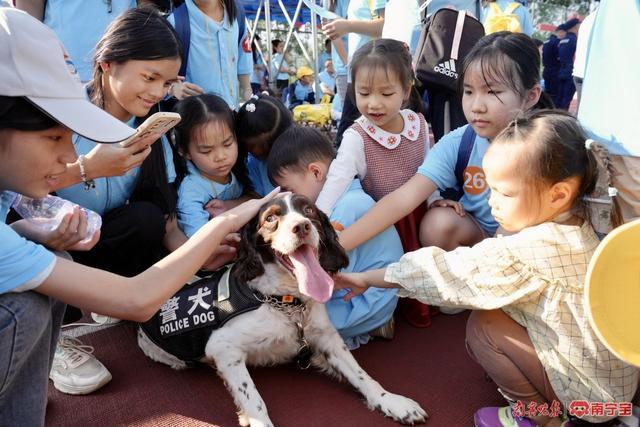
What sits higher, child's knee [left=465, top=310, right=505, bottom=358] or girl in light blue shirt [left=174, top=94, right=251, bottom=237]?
girl in light blue shirt [left=174, top=94, right=251, bottom=237]

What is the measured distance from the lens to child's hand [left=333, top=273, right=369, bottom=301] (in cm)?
214

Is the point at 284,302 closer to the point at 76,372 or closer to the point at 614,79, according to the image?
the point at 76,372

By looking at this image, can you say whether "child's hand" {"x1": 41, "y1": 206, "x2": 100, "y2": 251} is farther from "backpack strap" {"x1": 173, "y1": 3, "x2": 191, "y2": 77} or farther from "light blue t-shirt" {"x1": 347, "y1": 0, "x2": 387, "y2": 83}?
"light blue t-shirt" {"x1": 347, "y1": 0, "x2": 387, "y2": 83}

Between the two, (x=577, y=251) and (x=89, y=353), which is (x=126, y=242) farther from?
(x=577, y=251)

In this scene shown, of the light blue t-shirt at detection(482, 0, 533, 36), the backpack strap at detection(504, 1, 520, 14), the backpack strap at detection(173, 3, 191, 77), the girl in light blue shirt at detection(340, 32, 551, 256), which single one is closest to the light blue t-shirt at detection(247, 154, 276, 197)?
the backpack strap at detection(173, 3, 191, 77)

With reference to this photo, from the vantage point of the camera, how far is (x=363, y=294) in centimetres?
256

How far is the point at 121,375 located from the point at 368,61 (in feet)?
7.19

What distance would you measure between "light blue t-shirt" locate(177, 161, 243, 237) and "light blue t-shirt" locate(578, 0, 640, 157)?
204 centimetres

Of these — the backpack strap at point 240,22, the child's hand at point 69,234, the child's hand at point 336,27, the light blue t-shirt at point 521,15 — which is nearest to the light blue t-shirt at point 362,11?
the child's hand at point 336,27

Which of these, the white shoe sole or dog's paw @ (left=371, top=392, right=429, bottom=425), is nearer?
dog's paw @ (left=371, top=392, right=429, bottom=425)

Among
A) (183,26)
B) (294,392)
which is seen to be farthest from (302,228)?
(183,26)

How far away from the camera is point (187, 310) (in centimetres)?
229

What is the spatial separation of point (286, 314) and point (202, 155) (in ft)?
3.96

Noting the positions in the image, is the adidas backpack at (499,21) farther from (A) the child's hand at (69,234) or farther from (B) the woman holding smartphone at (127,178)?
(A) the child's hand at (69,234)
